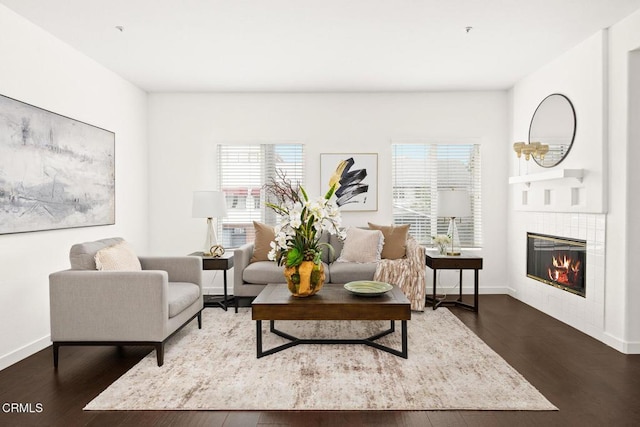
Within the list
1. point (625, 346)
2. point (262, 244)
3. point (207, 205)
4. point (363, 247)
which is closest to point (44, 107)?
point (207, 205)

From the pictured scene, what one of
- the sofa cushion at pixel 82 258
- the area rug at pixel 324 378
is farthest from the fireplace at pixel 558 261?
the sofa cushion at pixel 82 258

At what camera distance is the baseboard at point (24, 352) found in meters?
A: 3.08

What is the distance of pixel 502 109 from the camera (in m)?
5.48

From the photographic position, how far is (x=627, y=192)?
3354 mm

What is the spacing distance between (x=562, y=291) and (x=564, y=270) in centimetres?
22

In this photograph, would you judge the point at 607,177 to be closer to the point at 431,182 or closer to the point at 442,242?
the point at 442,242

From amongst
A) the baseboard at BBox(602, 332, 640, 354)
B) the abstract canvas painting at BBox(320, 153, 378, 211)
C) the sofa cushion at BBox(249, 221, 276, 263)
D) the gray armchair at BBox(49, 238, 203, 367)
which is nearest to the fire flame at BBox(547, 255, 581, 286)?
the baseboard at BBox(602, 332, 640, 354)

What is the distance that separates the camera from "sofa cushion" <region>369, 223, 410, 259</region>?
4809mm

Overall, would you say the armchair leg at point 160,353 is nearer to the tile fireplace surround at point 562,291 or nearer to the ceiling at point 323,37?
the ceiling at point 323,37

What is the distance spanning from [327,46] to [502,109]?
283 centimetres

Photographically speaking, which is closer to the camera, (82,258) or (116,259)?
(82,258)

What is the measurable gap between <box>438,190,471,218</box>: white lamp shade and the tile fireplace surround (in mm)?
812

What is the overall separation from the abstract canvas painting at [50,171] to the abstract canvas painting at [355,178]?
262cm

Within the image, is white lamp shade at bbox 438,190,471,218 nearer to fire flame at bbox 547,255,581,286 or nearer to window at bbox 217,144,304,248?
fire flame at bbox 547,255,581,286
